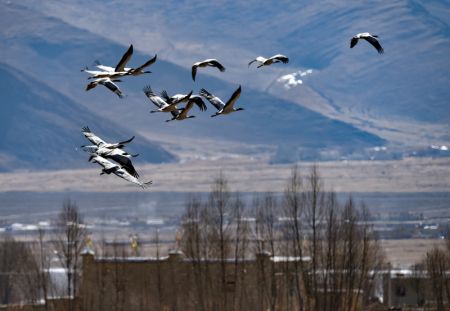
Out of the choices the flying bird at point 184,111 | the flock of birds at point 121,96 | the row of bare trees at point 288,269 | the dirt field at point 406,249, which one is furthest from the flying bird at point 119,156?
the dirt field at point 406,249

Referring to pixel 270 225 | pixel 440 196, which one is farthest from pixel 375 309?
pixel 440 196

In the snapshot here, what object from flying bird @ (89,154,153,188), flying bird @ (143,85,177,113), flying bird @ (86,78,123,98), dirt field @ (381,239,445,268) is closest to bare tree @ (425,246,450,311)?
flying bird @ (143,85,177,113)

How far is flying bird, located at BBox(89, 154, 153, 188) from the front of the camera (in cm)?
2541

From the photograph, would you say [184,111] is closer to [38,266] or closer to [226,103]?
[226,103]

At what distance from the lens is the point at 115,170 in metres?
25.9

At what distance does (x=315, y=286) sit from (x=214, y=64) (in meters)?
33.9

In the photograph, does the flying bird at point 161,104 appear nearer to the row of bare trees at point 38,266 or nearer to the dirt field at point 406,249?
the row of bare trees at point 38,266

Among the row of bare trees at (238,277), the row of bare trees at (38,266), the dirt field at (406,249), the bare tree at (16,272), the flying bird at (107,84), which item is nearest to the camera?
the flying bird at (107,84)

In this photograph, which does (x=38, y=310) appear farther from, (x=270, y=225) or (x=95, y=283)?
(x=270, y=225)

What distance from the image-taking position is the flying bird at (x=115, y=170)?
25406 millimetres

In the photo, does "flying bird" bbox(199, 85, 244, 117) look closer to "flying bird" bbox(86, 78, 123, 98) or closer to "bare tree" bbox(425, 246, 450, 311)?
"flying bird" bbox(86, 78, 123, 98)

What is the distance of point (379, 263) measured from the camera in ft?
305

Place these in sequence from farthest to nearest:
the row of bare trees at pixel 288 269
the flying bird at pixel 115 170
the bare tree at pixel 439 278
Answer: the bare tree at pixel 439 278 → the row of bare trees at pixel 288 269 → the flying bird at pixel 115 170

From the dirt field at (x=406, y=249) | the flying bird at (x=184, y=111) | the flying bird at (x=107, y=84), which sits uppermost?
the dirt field at (x=406, y=249)
